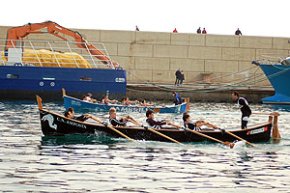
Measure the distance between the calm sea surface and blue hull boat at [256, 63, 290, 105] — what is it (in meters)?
29.4

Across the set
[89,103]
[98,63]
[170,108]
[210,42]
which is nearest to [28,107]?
[89,103]

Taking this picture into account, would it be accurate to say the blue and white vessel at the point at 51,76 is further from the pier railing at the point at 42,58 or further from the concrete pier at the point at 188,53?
the concrete pier at the point at 188,53

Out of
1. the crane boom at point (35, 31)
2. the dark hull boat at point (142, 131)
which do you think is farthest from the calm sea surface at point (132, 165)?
the crane boom at point (35, 31)

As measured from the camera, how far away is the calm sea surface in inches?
904

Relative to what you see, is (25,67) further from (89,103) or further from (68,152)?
(68,152)

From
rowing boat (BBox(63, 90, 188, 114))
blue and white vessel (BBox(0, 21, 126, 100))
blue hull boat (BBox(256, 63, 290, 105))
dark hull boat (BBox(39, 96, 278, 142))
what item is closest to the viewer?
dark hull boat (BBox(39, 96, 278, 142))

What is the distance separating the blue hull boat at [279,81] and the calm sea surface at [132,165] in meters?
29.4

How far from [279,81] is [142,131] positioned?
35705mm

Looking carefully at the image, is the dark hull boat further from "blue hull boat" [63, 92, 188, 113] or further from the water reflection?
"blue hull boat" [63, 92, 188, 113]

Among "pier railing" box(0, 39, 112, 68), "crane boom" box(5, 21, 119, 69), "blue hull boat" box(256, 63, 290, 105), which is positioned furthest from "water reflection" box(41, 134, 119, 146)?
"blue hull boat" box(256, 63, 290, 105)

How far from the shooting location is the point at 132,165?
1057 inches

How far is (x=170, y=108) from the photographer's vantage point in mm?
52000

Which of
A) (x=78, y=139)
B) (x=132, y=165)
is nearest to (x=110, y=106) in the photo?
(x=78, y=139)

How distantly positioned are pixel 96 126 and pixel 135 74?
4095cm
